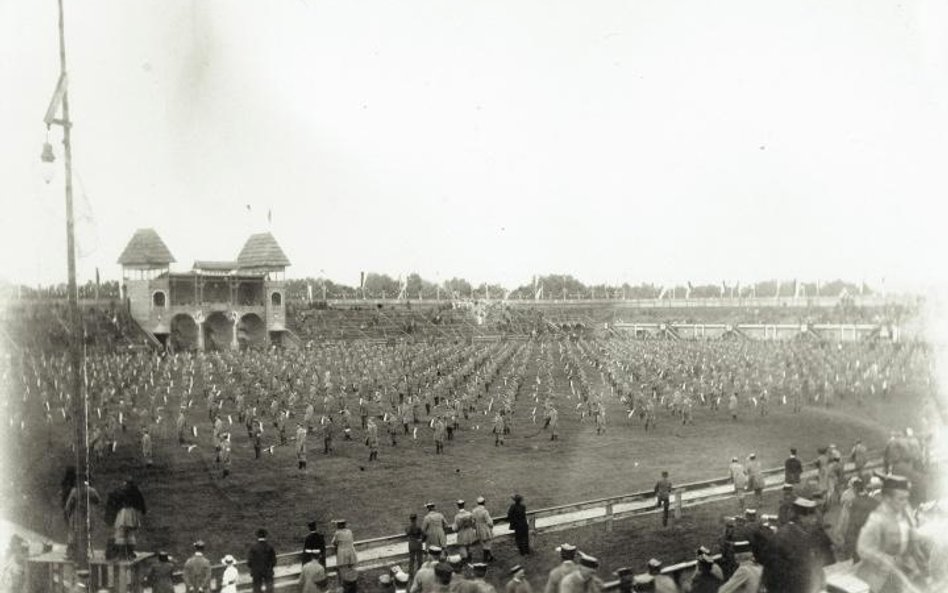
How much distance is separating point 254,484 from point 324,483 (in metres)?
1.38

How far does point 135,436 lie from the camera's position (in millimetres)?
20734

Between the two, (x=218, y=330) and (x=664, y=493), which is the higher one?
(x=218, y=330)

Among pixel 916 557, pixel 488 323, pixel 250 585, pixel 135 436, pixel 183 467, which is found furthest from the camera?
pixel 488 323

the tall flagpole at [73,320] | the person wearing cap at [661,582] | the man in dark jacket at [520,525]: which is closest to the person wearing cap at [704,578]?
the person wearing cap at [661,582]

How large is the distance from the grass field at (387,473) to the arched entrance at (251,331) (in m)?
31.5

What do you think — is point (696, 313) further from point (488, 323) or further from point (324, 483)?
point (324, 483)

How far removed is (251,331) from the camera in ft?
175

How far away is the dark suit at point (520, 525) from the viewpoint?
435 inches

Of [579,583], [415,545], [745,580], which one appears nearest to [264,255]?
[415,545]

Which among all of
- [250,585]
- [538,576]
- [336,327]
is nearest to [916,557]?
[538,576]

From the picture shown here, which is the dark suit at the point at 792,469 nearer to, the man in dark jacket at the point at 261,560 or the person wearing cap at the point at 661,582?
the person wearing cap at the point at 661,582

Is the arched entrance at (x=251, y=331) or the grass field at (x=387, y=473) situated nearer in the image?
the grass field at (x=387, y=473)

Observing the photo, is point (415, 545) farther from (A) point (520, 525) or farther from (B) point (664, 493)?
(B) point (664, 493)

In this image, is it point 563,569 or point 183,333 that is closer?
point 563,569
